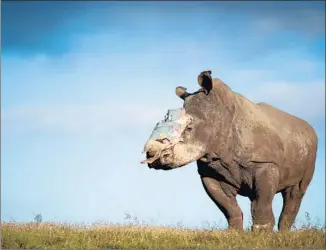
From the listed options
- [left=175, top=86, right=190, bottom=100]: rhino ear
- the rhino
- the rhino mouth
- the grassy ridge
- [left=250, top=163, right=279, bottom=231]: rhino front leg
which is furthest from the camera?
[left=175, top=86, right=190, bottom=100]: rhino ear

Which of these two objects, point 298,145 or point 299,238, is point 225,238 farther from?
point 298,145

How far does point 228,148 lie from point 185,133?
3.45 feet

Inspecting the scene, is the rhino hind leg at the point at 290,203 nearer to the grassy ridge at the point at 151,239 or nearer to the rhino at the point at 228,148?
the rhino at the point at 228,148

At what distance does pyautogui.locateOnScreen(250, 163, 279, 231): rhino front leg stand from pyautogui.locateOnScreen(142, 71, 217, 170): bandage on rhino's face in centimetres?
123

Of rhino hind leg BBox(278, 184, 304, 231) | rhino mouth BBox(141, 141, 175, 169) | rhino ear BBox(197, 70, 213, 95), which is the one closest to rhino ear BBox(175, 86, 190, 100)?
rhino ear BBox(197, 70, 213, 95)

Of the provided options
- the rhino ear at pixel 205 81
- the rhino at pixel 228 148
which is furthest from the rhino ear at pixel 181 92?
the rhino ear at pixel 205 81

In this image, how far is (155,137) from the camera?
12.5 metres

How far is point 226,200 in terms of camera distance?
14406mm

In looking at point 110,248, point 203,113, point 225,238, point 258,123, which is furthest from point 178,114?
point 110,248

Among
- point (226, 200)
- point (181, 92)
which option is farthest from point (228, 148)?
point (181, 92)

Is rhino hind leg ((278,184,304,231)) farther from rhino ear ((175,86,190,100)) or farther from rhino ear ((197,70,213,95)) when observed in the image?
rhino ear ((197,70,213,95))

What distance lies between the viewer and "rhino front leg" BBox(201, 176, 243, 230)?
47.2 ft

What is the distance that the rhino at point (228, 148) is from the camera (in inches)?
510

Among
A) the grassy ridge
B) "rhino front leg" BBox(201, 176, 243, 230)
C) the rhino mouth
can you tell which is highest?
the rhino mouth
